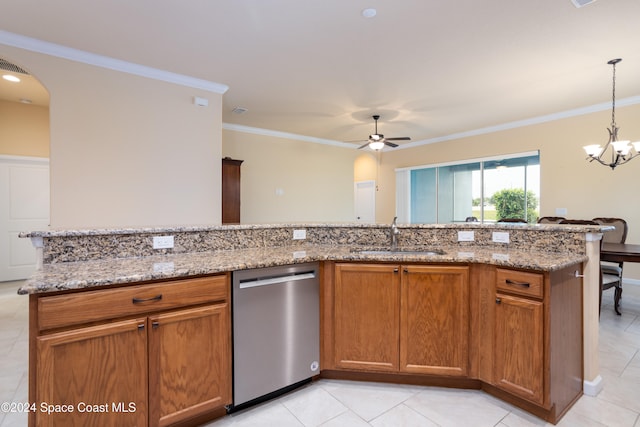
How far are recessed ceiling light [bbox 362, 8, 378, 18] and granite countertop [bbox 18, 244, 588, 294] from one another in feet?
6.07

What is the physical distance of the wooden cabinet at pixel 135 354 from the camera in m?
1.32

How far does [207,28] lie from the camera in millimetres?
2715

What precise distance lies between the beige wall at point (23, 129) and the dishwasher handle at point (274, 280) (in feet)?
17.9

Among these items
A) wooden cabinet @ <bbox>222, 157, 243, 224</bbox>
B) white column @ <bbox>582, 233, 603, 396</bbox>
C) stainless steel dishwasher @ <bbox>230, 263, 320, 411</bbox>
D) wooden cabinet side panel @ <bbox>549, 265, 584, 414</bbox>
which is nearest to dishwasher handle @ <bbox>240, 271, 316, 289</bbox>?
stainless steel dishwasher @ <bbox>230, 263, 320, 411</bbox>

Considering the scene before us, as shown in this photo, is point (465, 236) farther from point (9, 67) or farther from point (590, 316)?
point (9, 67)

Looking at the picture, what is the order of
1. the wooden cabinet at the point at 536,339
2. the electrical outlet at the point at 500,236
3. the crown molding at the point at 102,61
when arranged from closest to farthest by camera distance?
the wooden cabinet at the point at 536,339 → the electrical outlet at the point at 500,236 → the crown molding at the point at 102,61

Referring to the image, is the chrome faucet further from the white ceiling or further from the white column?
the white ceiling

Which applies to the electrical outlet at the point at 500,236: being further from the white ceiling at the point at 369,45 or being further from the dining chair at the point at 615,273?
the dining chair at the point at 615,273

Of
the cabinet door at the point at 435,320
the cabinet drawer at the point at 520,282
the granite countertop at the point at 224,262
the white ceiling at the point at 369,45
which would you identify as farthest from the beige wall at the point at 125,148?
the cabinet drawer at the point at 520,282

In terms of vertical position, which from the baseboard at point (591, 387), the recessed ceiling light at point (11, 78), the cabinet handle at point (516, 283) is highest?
the recessed ceiling light at point (11, 78)

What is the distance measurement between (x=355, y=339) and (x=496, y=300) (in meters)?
0.90

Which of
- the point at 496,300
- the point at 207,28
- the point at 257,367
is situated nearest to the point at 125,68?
the point at 207,28

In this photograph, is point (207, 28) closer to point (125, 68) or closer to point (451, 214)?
point (125, 68)

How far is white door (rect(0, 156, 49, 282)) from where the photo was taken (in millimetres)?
4930
